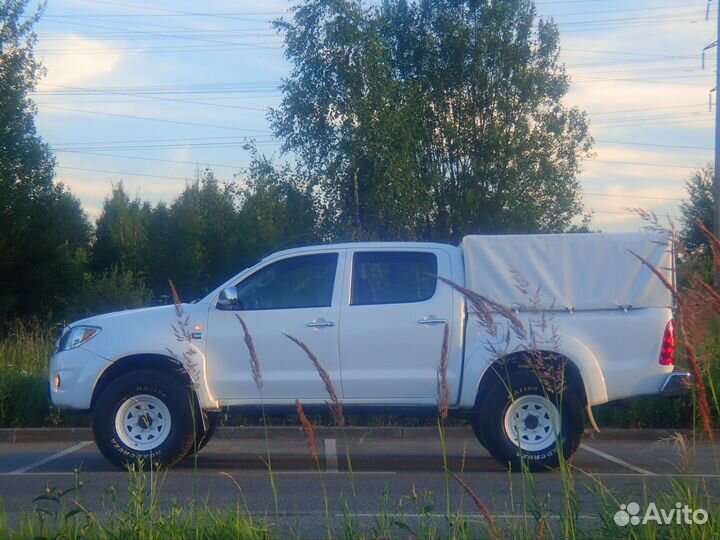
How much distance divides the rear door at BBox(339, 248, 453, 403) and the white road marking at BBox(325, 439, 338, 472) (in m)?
1.03

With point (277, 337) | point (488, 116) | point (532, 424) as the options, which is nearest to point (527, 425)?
point (532, 424)

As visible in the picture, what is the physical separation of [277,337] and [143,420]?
1.58 meters

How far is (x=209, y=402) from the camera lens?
9477 mm

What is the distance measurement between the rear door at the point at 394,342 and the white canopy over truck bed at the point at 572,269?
1.64 feet

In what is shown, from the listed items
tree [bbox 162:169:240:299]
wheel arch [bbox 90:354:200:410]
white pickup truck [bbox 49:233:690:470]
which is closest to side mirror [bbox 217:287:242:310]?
white pickup truck [bbox 49:233:690:470]

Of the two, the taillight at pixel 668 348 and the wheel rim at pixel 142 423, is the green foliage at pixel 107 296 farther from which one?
the taillight at pixel 668 348

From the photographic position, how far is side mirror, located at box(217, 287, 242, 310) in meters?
9.48

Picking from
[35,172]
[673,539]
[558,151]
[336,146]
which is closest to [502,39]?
[558,151]

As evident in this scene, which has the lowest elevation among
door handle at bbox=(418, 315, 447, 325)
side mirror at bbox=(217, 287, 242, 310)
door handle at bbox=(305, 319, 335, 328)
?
door handle at bbox=(305, 319, 335, 328)

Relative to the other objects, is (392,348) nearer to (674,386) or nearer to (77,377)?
(674,386)

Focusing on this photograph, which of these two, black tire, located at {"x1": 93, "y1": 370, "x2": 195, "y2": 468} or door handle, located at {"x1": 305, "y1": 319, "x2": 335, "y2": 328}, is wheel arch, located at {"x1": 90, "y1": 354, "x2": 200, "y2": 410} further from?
door handle, located at {"x1": 305, "y1": 319, "x2": 335, "y2": 328}

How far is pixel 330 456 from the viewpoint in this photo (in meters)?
11.0

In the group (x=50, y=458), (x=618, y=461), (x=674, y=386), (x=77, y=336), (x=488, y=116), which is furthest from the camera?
(x=488, y=116)

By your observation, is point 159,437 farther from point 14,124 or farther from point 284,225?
point 14,124
